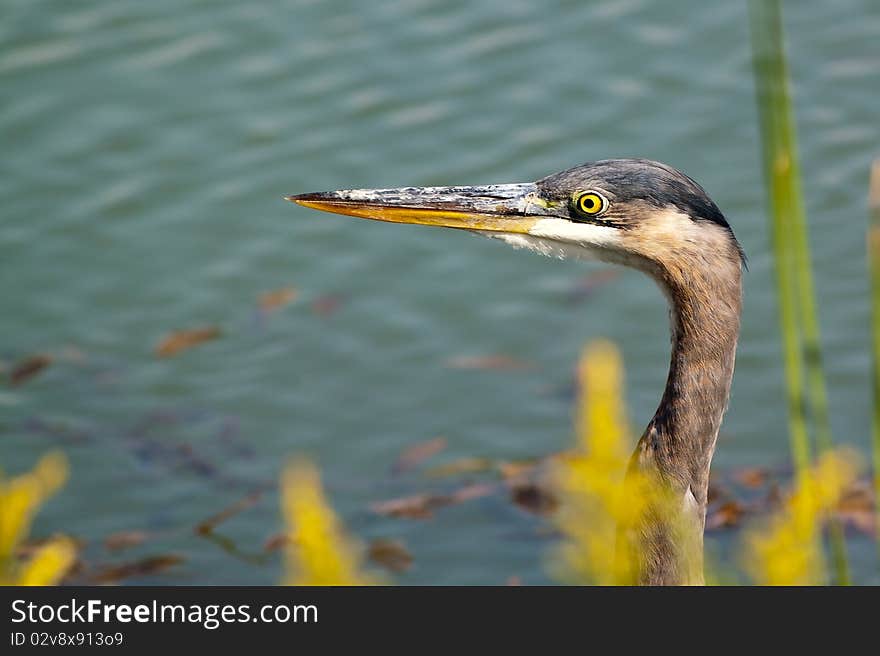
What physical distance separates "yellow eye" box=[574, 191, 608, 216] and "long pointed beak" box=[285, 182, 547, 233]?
0.14 metres

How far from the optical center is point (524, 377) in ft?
22.4

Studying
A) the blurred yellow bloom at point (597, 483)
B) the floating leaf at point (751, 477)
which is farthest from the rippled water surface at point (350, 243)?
the blurred yellow bloom at point (597, 483)

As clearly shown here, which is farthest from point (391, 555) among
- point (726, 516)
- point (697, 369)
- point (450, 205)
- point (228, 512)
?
point (697, 369)

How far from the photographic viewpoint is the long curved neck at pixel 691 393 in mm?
3664

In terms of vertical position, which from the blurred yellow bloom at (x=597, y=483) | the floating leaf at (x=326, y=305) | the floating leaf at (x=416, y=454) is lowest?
the blurred yellow bloom at (x=597, y=483)

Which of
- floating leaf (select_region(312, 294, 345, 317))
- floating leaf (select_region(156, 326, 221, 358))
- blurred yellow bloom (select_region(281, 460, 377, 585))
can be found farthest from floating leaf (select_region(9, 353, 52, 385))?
blurred yellow bloom (select_region(281, 460, 377, 585))

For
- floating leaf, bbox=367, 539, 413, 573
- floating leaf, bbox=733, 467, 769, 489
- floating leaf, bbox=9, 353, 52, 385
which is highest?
floating leaf, bbox=9, 353, 52, 385

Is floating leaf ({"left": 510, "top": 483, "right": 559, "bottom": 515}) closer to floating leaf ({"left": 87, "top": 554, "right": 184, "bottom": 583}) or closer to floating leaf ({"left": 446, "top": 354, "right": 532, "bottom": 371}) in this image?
floating leaf ({"left": 446, "top": 354, "right": 532, "bottom": 371})

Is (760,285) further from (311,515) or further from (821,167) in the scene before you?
(311,515)

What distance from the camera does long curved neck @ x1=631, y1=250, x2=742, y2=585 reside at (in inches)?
144

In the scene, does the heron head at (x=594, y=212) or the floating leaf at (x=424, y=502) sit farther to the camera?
the floating leaf at (x=424, y=502)

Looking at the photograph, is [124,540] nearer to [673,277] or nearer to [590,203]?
[590,203]

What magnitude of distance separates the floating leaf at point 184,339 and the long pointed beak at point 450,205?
306 cm

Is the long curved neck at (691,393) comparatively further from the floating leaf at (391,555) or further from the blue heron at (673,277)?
the floating leaf at (391,555)
